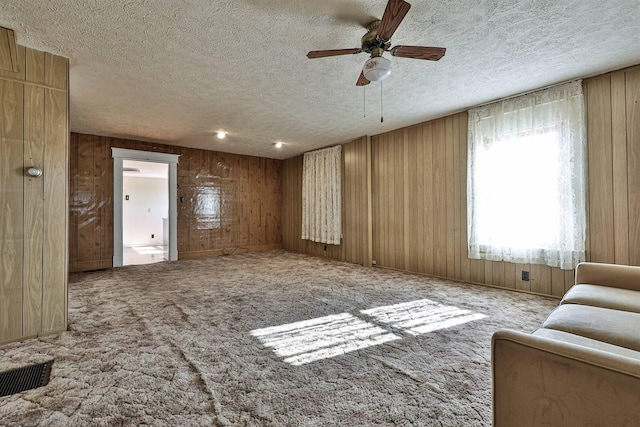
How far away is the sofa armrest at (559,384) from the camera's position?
0.82 meters

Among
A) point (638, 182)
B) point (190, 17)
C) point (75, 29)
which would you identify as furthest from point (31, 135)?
point (638, 182)

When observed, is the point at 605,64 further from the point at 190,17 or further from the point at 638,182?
the point at 190,17

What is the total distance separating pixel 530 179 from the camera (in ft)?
11.3

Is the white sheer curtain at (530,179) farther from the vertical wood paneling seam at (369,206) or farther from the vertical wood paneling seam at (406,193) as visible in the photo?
the vertical wood paneling seam at (369,206)

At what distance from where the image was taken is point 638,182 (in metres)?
2.81

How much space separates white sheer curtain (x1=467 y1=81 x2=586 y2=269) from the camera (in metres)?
3.15

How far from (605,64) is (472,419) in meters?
3.50

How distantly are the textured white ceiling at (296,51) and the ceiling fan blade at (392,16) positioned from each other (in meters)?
0.18

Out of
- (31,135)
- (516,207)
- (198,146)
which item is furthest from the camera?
(198,146)

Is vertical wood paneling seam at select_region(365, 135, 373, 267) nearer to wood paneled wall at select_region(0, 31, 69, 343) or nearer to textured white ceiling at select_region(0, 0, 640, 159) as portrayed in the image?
textured white ceiling at select_region(0, 0, 640, 159)

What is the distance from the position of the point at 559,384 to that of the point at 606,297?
140cm

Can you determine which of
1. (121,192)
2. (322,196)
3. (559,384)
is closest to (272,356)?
(559,384)

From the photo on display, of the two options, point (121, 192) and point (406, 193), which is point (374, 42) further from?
point (121, 192)

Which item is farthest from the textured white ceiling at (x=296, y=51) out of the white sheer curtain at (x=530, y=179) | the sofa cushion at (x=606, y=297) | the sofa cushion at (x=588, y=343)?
the sofa cushion at (x=588, y=343)
